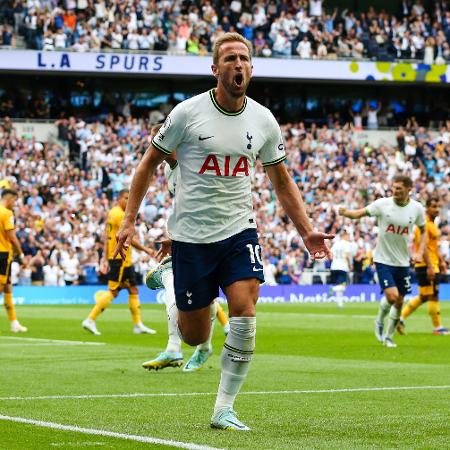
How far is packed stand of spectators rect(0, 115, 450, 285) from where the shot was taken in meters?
36.6

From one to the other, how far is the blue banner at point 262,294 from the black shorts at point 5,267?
14.0 meters

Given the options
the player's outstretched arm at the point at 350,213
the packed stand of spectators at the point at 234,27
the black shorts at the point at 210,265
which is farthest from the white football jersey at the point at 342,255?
the black shorts at the point at 210,265

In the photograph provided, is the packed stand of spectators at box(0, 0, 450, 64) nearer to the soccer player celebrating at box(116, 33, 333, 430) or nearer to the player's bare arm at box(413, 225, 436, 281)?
the player's bare arm at box(413, 225, 436, 281)

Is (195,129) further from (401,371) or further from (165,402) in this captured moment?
(401,371)

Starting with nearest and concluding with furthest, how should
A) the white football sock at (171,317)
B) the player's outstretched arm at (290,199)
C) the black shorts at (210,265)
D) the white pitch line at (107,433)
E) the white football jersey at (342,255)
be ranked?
the white pitch line at (107,433) → the black shorts at (210,265) → the player's outstretched arm at (290,199) → the white football sock at (171,317) → the white football jersey at (342,255)

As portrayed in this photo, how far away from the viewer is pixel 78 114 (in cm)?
4797

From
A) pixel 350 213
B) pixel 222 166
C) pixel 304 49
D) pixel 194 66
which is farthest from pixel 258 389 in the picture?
pixel 304 49

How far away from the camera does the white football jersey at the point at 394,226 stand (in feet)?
58.8

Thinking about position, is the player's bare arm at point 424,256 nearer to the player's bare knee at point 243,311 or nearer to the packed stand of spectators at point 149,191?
the player's bare knee at point 243,311

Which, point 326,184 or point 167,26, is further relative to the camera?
point 167,26

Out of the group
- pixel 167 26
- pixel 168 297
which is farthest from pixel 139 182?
pixel 167 26

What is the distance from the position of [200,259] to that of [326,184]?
3564 cm

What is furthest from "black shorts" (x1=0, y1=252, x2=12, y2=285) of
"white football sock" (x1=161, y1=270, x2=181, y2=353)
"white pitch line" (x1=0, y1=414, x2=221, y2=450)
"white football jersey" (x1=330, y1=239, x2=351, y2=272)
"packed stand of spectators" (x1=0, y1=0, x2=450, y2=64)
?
"packed stand of spectators" (x1=0, y1=0, x2=450, y2=64)

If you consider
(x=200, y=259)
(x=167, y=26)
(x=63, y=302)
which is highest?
(x=167, y=26)
